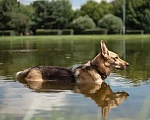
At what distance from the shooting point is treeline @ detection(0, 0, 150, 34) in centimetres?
8069

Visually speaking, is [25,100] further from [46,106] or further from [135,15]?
[135,15]

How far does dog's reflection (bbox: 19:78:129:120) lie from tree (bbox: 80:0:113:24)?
106 m

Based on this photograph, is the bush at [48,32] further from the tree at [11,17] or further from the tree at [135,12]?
the tree at [135,12]

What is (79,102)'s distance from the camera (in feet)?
24.1

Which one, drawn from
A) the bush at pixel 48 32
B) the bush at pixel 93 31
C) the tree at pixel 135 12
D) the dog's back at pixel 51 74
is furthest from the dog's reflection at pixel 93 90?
the tree at pixel 135 12

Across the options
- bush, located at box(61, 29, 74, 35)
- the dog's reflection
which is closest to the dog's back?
the dog's reflection

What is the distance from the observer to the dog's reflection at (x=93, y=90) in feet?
24.0

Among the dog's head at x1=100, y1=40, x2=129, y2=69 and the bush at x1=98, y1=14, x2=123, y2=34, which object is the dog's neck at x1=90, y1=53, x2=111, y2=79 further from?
the bush at x1=98, y1=14, x2=123, y2=34

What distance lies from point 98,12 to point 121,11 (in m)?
15.8

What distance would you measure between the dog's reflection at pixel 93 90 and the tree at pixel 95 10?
106 meters

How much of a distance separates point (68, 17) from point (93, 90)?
95.0 meters

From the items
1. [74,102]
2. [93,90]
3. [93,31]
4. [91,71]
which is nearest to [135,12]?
[93,31]

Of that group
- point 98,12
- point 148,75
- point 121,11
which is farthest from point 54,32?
point 148,75

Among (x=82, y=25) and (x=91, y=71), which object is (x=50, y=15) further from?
(x=91, y=71)
